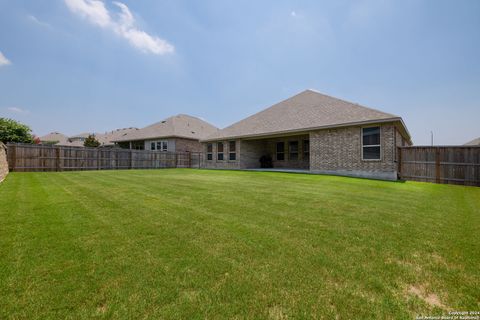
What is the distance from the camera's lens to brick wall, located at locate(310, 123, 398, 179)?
38.7ft

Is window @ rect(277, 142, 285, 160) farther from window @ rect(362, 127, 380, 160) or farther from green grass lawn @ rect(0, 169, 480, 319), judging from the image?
green grass lawn @ rect(0, 169, 480, 319)

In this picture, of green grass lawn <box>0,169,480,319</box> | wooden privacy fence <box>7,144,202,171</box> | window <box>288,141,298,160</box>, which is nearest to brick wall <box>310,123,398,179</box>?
window <box>288,141,298,160</box>

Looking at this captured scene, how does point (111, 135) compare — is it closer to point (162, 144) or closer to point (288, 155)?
point (162, 144)

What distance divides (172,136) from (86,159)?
915 centimetres

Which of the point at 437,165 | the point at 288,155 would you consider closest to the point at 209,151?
the point at 288,155

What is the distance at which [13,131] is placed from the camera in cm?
2542

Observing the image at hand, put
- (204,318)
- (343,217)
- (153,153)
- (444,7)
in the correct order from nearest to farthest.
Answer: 1. (204,318)
2. (343,217)
3. (444,7)
4. (153,153)

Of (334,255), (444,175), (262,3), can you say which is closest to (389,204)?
(334,255)

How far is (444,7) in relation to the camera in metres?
10.8

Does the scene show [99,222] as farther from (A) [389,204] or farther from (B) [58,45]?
(B) [58,45]

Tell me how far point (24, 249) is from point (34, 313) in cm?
169

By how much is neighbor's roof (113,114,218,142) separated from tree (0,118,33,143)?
414 inches

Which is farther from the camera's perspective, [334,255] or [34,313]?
[334,255]

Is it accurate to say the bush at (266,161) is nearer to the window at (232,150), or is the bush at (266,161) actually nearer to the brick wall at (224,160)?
the brick wall at (224,160)
